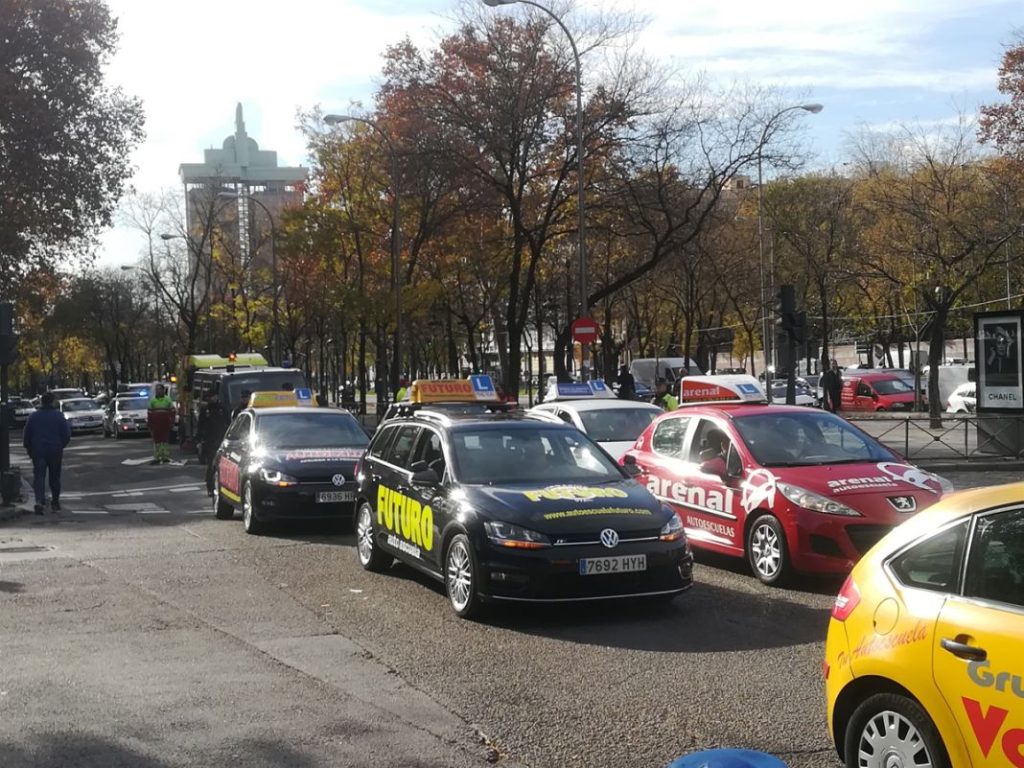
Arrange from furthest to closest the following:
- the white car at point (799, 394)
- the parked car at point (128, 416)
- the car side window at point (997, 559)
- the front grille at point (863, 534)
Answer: the parked car at point (128, 416) → the white car at point (799, 394) → the front grille at point (863, 534) → the car side window at point (997, 559)

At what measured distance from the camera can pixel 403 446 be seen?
11.2 m

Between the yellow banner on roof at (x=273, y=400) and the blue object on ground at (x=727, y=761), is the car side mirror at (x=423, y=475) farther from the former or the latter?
the yellow banner on roof at (x=273, y=400)

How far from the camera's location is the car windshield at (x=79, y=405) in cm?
5362

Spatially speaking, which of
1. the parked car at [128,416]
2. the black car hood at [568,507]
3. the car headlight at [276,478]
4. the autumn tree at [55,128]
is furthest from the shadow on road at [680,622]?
the parked car at [128,416]

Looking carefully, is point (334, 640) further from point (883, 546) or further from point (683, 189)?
point (683, 189)

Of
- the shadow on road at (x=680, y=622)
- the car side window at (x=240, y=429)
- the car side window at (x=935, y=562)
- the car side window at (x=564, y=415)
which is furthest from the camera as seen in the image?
the car side window at (x=564, y=415)

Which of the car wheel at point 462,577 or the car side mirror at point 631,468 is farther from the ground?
the car side mirror at point 631,468

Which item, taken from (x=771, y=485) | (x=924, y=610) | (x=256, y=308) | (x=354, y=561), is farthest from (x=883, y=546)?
(x=256, y=308)

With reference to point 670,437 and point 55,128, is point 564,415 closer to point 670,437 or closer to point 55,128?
point 670,437

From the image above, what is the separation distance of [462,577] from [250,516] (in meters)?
6.17

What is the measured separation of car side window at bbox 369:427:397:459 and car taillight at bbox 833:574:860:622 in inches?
279

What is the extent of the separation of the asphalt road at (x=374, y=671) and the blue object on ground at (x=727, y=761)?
260 cm

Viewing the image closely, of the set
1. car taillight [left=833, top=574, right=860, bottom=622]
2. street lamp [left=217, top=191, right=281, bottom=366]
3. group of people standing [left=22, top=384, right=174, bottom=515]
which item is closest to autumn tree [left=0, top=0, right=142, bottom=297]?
street lamp [left=217, top=191, right=281, bottom=366]

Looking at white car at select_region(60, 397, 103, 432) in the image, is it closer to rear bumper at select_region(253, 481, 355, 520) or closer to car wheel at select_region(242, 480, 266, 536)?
car wheel at select_region(242, 480, 266, 536)
